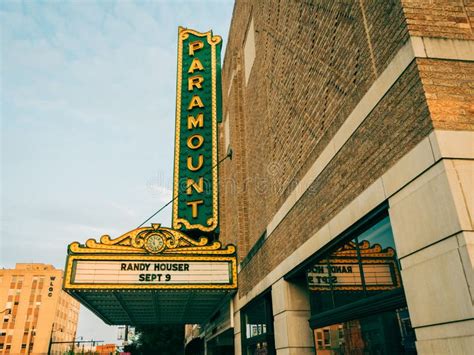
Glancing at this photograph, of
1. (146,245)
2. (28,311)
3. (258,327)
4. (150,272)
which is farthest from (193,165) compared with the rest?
(28,311)

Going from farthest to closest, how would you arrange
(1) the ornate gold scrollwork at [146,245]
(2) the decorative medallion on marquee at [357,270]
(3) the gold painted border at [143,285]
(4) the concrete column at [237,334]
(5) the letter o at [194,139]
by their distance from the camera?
(5) the letter o at [194,139], (1) the ornate gold scrollwork at [146,245], (4) the concrete column at [237,334], (3) the gold painted border at [143,285], (2) the decorative medallion on marquee at [357,270]

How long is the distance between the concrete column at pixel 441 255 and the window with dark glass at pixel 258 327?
6.27m

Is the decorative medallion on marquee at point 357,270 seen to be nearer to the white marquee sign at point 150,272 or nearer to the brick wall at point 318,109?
the brick wall at point 318,109

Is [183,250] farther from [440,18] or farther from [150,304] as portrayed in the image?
[440,18]

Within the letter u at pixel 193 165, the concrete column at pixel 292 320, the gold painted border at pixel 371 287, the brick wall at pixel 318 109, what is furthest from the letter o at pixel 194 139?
the gold painted border at pixel 371 287

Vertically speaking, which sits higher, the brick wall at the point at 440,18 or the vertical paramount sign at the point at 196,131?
the vertical paramount sign at the point at 196,131

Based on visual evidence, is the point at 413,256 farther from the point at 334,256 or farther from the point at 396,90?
the point at 334,256

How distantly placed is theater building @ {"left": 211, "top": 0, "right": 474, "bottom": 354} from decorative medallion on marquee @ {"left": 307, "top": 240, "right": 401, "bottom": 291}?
2 cm

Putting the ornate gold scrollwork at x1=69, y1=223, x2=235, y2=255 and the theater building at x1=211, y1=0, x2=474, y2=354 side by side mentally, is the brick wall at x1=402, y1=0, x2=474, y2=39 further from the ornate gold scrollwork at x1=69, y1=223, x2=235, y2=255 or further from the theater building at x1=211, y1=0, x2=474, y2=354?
the ornate gold scrollwork at x1=69, y1=223, x2=235, y2=255

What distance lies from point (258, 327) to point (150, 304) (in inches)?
255

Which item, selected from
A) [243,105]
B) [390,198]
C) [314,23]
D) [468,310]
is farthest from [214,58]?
[468,310]

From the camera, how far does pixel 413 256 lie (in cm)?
411

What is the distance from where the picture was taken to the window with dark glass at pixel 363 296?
4.88m

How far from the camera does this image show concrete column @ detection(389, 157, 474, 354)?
340 centimetres
